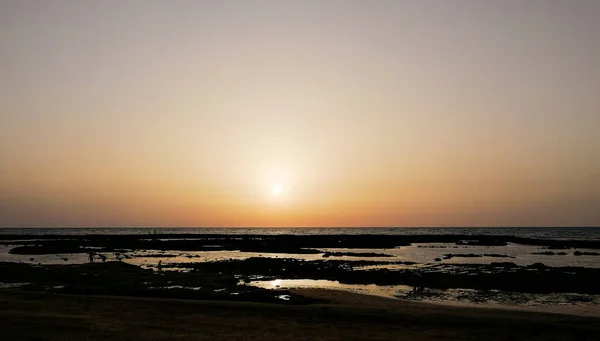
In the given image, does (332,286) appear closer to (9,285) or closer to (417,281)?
(417,281)

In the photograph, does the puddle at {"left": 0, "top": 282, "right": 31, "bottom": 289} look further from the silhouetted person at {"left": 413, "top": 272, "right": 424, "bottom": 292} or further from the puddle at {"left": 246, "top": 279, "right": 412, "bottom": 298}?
the silhouetted person at {"left": 413, "top": 272, "right": 424, "bottom": 292}

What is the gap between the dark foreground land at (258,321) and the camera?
18.3 meters

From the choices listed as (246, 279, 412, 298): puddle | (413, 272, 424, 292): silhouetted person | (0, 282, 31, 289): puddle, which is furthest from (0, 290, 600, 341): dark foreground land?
(413, 272, 424, 292): silhouetted person

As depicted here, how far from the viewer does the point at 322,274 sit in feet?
145

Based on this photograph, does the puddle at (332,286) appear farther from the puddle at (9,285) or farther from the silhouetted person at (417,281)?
the puddle at (9,285)

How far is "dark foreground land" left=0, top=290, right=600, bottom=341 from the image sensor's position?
18.3m

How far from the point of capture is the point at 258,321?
2108 cm

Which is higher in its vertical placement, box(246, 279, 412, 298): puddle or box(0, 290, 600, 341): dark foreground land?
box(0, 290, 600, 341): dark foreground land

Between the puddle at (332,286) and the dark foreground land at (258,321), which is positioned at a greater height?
the dark foreground land at (258,321)

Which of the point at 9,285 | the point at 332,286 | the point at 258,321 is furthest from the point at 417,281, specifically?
the point at 9,285

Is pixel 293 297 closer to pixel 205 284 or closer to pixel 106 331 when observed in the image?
pixel 205 284

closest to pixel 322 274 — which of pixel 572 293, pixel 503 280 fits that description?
pixel 503 280

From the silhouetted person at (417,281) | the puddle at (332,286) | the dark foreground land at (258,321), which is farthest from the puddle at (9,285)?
the silhouetted person at (417,281)

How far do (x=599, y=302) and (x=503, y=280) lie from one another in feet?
29.2
